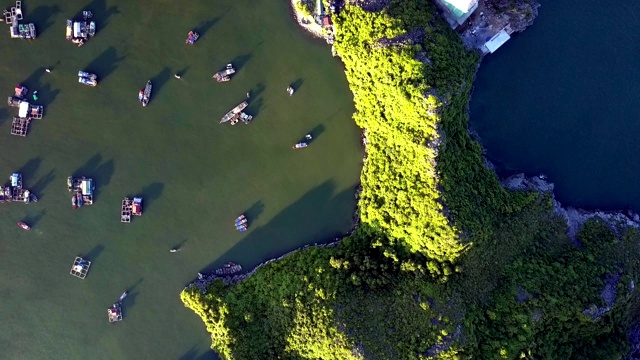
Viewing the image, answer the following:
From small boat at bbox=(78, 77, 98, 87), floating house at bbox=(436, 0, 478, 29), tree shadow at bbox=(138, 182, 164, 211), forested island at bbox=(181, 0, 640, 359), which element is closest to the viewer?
forested island at bbox=(181, 0, 640, 359)

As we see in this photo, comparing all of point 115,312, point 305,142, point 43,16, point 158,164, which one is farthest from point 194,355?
point 43,16

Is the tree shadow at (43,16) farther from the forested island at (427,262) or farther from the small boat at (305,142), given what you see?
the forested island at (427,262)

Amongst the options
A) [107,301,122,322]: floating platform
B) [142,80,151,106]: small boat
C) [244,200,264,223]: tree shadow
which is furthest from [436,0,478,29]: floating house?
[107,301,122,322]: floating platform

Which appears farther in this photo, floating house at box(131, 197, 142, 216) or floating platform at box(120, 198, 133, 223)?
floating platform at box(120, 198, 133, 223)

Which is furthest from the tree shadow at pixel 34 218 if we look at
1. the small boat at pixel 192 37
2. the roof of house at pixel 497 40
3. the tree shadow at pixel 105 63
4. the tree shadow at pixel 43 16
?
the roof of house at pixel 497 40

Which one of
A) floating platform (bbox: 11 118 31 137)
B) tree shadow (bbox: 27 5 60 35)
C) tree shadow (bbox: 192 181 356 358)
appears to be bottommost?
tree shadow (bbox: 192 181 356 358)

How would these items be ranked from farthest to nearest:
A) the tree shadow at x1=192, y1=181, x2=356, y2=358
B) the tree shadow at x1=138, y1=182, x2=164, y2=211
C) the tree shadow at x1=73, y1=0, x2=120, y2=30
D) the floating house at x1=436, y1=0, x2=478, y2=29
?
1. the tree shadow at x1=192, y1=181, x2=356, y2=358
2. the tree shadow at x1=138, y1=182, x2=164, y2=211
3. the tree shadow at x1=73, y1=0, x2=120, y2=30
4. the floating house at x1=436, y1=0, x2=478, y2=29

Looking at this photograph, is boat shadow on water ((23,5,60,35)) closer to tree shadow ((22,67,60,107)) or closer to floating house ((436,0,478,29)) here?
tree shadow ((22,67,60,107))

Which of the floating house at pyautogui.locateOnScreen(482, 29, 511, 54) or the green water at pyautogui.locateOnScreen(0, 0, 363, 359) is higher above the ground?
the floating house at pyautogui.locateOnScreen(482, 29, 511, 54)
